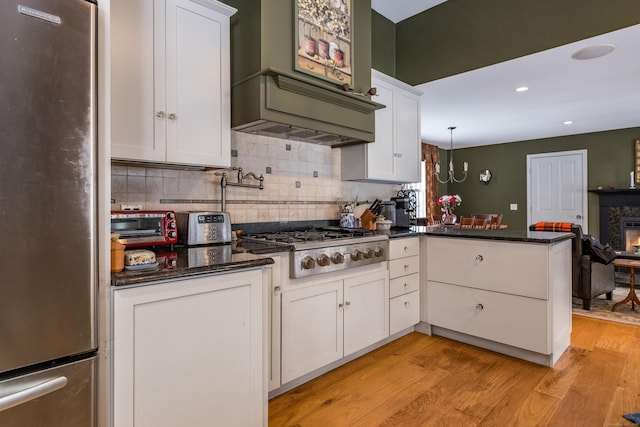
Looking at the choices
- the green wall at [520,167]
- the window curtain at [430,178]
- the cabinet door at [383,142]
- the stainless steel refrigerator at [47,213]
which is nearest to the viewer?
the stainless steel refrigerator at [47,213]

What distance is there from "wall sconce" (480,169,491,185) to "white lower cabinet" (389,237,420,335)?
5239 mm

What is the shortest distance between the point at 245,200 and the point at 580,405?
2.33 metres

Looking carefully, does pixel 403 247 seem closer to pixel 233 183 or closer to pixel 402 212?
pixel 402 212

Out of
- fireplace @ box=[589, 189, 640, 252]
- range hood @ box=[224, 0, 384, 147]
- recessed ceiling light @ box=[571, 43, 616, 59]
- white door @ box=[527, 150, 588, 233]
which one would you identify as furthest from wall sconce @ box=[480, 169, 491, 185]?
range hood @ box=[224, 0, 384, 147]

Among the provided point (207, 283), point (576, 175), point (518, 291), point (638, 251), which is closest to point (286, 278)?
point (207, 283)

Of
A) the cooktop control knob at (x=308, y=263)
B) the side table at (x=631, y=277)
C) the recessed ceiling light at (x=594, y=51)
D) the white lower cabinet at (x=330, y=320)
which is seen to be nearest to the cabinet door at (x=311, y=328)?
the white lower cabinet at (x=330, y=320)

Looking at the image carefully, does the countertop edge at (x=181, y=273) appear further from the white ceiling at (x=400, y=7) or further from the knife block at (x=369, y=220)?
the white ceiling at (x=400, y=7)

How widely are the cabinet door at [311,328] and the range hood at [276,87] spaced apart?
1.05 metres

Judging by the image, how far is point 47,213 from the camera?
1000mm

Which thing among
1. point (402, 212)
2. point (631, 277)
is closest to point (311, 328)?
point (402, 212)

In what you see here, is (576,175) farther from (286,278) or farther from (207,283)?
(207,283)

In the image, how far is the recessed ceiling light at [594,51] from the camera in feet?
9.12

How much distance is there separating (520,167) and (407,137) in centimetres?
475

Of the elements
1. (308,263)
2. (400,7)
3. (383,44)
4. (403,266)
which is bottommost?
(403,266)
